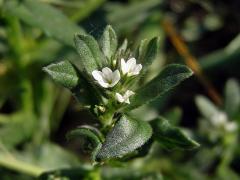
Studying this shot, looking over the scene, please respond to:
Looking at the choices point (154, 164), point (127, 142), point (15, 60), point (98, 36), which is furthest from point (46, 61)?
point (127, 142)

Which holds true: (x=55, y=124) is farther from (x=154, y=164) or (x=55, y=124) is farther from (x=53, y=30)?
(x=53, y=30)

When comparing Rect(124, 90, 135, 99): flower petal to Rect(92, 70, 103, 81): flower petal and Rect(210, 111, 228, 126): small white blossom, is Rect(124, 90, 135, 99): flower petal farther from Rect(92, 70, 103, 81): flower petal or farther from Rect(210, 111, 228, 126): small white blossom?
Rect(210, 111, 228, 126): small white blossom

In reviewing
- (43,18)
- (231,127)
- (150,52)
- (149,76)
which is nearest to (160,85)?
(150,52)

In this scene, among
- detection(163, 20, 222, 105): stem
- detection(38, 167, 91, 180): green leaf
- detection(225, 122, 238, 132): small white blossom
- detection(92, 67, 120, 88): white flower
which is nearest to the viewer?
detection(92, 67, 120, 88): white flower

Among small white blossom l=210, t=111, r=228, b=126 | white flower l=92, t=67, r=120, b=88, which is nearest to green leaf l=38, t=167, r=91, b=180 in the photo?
white flower l=92, t=67, r=120, b=88

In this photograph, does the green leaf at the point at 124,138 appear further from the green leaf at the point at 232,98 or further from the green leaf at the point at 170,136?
the green leaf at the point at 232,98

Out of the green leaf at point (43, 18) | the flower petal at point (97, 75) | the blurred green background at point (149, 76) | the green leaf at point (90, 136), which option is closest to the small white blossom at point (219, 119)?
the blurred green background at point (149, 76)
